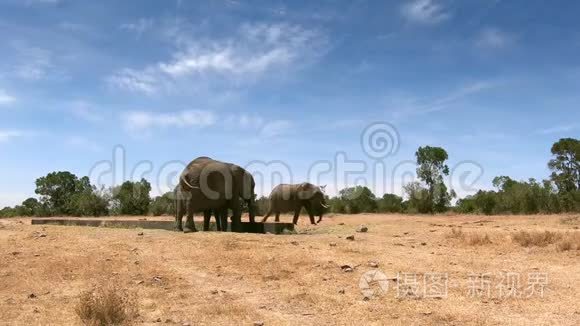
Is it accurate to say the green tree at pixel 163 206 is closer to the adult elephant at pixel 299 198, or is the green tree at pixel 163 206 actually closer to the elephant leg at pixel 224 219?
the adult elephant at pixel 299 198

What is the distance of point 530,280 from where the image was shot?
8.84 meters

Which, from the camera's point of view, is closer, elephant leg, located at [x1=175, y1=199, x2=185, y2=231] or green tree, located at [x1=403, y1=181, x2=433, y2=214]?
elephant leg, located at [x1=175, y1=199, x2=185, y2=231]

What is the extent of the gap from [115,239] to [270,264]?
14.5 feet

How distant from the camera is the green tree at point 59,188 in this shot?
45.2 meters

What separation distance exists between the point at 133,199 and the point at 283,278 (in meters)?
36.4

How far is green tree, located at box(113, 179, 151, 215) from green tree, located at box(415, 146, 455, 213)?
2203 centimetres

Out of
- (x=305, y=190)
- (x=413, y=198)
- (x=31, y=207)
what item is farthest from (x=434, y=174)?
(x=31, y=207)

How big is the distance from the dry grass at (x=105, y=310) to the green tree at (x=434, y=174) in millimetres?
36231

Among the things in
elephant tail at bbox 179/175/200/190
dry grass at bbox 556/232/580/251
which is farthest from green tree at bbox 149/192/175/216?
dry grass at bbox 556/232/580/251

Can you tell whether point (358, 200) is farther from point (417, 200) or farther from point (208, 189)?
point (208, 189)

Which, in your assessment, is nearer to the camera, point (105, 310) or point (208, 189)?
point (105, 310)

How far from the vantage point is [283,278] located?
902 centimetres

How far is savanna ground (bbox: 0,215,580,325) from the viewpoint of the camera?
23.7ft

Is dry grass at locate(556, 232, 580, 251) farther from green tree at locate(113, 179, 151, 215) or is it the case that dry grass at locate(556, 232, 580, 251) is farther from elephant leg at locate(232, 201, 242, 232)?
green tree at locate(113, 179, 151, 215)
